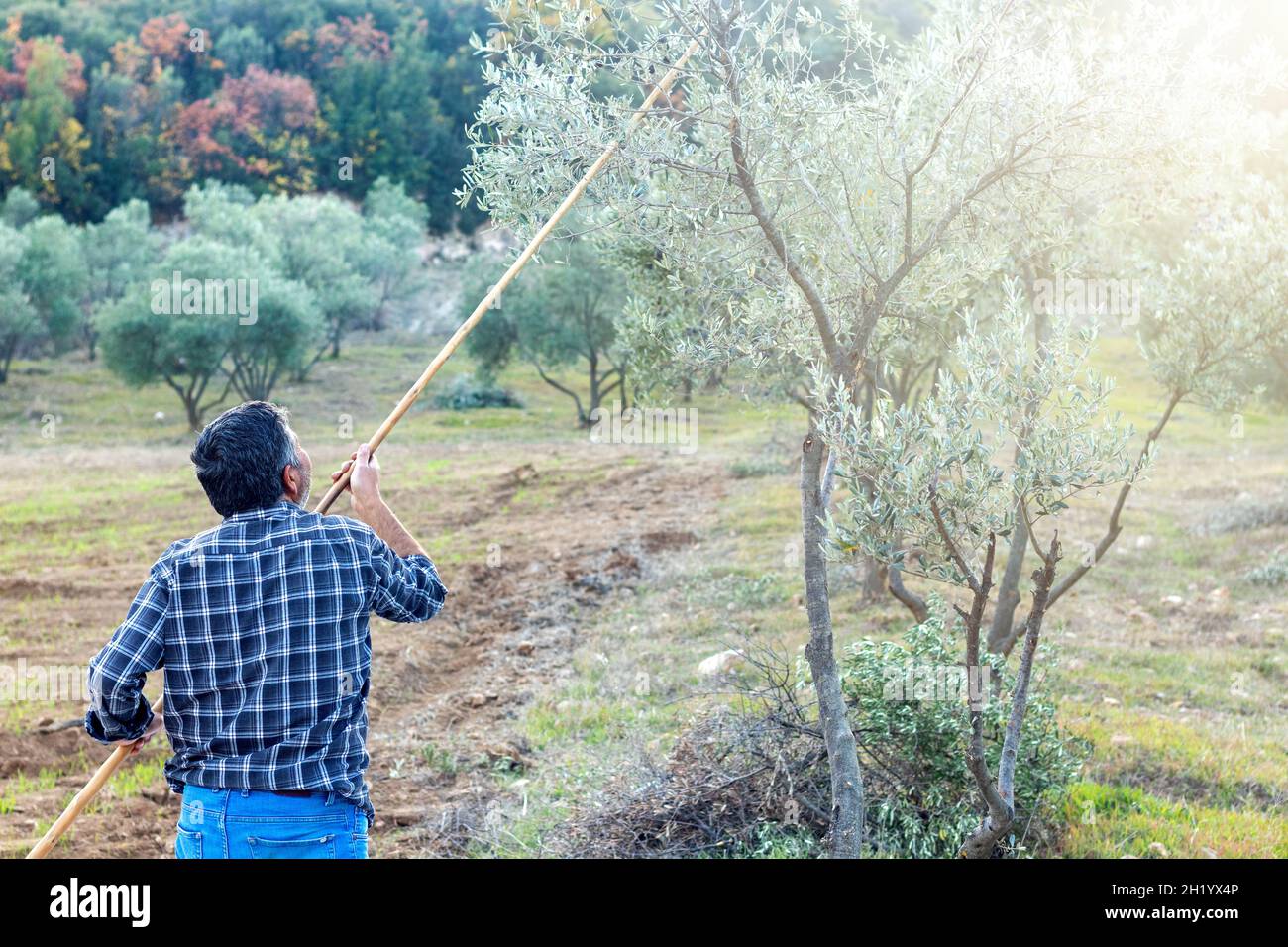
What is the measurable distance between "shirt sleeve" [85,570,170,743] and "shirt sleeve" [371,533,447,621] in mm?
779

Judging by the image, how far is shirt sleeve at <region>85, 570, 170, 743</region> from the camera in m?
4.06

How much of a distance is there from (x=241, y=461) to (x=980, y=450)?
3.24 metres

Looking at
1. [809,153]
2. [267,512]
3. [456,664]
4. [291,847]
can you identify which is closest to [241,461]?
[267,512]

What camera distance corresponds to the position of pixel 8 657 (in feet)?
43.5

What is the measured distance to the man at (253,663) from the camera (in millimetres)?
4164

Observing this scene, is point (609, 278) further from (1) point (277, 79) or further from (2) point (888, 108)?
(1) point (277, 79)

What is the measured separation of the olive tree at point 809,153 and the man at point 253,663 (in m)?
2.68

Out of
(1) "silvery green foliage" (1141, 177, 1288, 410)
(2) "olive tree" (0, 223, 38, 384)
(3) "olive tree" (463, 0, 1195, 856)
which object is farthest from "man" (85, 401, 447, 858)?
(2) "olive tree" (0, 223, 38, 384)

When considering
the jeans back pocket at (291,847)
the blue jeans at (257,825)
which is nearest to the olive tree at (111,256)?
the blue jeans at (257,825)

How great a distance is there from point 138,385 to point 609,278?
18.7 m

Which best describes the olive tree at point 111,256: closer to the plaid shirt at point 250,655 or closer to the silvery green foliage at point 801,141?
the silvery green foliage at point 801,141

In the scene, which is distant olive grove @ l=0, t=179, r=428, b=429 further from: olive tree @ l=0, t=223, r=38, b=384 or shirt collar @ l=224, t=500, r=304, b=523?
shirt collar @ l=224, t=500, r=304, b=523

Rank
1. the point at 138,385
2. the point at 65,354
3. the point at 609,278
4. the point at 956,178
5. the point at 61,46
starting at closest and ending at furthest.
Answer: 1. the point at 956,178
2. the point at 609,278
3. the point at 138,385
4. the point at 65,354
5. the point at 61,46
